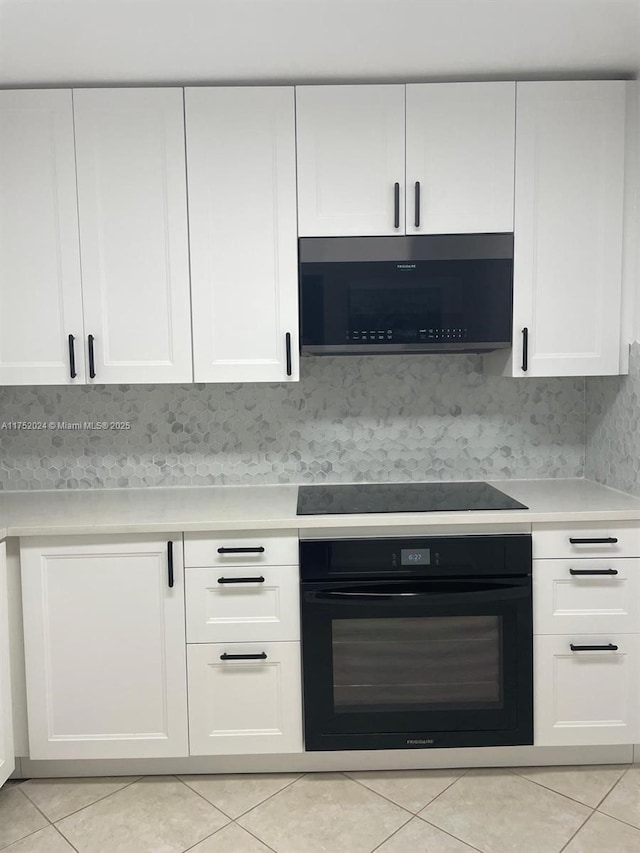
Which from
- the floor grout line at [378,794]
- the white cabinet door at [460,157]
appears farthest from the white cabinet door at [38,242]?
the floor grout line at [378,794]

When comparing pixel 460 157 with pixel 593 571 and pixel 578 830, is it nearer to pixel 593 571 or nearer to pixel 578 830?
pixel 593 571

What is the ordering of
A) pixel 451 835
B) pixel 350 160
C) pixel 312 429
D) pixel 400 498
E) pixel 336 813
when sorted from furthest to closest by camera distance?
pixel 312 429 → pixel 400 498 → pixel 350 160 → pixel 336 813 → pixel 451 835

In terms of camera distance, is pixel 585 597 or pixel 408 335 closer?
pixel 585 597

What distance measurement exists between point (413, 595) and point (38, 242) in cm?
185

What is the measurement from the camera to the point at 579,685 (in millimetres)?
2250

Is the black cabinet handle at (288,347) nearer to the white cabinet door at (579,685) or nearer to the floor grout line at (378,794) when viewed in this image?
the white cabinet door at (579,685)

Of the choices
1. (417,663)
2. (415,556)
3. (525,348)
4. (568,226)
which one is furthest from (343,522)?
(568,226)

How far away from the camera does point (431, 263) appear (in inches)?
94.1

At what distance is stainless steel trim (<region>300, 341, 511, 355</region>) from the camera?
242 cm

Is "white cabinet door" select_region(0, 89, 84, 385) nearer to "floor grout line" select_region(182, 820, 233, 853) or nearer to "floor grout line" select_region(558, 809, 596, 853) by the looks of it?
"floor grout line" select_region(182, 820, 233, 853)

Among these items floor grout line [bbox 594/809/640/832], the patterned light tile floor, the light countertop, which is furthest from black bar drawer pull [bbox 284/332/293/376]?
floor grout line [bbox 594/809/640/832]

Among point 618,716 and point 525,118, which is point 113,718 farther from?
point 525,118

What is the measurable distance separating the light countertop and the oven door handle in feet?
0.72

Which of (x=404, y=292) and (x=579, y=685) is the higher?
(x=404, y=292)
